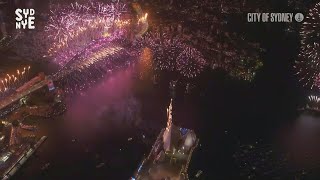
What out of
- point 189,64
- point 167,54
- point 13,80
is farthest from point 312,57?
point 13,80

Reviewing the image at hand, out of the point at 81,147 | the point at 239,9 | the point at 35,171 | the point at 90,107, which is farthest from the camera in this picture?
the point at 239,9

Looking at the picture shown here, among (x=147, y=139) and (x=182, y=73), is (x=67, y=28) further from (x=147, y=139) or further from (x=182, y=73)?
(x=147, y=139)

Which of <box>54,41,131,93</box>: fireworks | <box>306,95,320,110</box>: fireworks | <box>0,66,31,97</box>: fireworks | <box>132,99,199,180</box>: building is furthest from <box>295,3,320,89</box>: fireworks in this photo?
<box>0,66,31,97</box>: fireworks

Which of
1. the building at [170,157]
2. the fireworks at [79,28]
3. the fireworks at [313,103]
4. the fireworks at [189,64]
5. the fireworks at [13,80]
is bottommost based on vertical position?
the building at [170,157]

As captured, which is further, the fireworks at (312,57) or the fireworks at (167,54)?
the fireworks at (167,54)

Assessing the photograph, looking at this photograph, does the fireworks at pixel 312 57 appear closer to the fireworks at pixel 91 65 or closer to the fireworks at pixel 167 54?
the fireworks at pixel 167 54

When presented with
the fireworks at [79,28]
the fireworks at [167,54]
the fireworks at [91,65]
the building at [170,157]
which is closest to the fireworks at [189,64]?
the fireworks at [167,54]

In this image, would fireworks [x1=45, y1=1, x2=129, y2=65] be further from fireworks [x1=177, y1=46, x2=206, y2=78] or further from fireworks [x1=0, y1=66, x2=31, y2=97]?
fireworks [x1=177, y1=46, x2=206, y2=78]

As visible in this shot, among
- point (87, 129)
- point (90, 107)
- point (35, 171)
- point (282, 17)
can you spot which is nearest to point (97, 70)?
point (90, 107)
